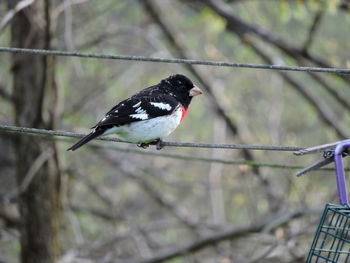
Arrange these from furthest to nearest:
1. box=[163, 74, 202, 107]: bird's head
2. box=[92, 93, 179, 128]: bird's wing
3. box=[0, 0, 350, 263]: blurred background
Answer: box=[0, 0, 350, 263]: blurred background
box=[163, 74, 202, 107]: bird's head
box=[92, 93, 179, 128]: bird's wing

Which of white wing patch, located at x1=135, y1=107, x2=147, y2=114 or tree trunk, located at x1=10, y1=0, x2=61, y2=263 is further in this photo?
tree trunk, located at x1=10, y1=0, x2=61, y2=263

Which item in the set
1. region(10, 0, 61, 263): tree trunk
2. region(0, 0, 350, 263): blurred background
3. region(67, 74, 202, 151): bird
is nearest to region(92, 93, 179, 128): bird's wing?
region(67, 74, 202, 151): bird

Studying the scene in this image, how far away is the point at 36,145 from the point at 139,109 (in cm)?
189

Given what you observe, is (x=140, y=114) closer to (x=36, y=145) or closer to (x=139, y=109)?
(x=139, y=109)

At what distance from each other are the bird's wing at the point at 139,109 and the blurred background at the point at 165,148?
1.14 ft

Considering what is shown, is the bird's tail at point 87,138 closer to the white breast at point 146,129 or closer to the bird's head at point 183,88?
the white breast at point 146,129

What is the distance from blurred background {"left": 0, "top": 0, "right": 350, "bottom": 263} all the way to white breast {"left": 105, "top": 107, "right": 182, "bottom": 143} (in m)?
0.19

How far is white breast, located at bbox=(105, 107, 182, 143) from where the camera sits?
4.68 m

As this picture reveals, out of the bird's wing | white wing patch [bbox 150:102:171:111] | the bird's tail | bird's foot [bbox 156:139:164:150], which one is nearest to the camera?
the bird's tail

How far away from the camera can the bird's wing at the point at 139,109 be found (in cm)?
453

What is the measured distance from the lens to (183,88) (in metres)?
5.49

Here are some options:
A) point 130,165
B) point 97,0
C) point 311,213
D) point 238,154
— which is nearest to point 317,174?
point 238,154

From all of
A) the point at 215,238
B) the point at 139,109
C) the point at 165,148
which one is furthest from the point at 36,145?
the point at 165,148

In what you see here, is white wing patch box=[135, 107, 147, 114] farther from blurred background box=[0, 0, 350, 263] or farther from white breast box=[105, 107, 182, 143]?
blurred background box=[0, 0, 350, 263]
